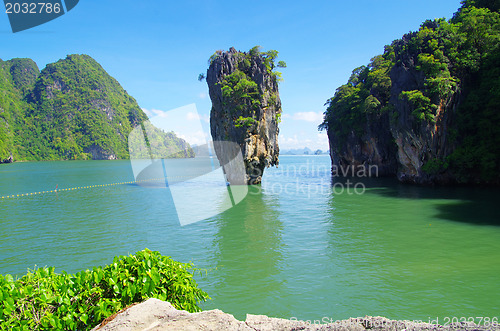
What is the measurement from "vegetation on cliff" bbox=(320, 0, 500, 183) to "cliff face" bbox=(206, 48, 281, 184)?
523 inches

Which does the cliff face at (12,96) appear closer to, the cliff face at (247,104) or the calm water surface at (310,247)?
the cliff face at (247,104)

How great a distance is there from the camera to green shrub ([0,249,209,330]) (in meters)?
4.20

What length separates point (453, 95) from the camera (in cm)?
2956

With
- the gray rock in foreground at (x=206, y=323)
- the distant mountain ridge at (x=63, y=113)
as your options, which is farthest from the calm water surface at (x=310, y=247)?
the distant mountain ridge at (x=63, y=113)

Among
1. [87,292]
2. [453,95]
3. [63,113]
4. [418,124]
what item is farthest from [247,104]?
[63,113]

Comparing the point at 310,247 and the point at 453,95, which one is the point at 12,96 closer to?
the point at 453,95

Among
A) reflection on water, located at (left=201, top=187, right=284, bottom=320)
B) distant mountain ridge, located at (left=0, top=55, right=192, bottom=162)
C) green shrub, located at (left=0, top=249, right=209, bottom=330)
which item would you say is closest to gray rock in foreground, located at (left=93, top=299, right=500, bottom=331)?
green shrub, located at (left=0, top=249, right=209, bottom=330)

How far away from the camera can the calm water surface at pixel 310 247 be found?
9.41 meters

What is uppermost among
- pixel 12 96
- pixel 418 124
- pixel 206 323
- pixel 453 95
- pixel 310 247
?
pixel 12 96

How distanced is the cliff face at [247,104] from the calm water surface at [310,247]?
32.0ft

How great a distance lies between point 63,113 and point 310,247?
162 metres

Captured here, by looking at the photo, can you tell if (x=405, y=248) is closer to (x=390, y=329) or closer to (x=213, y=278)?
(x=213, y=278)

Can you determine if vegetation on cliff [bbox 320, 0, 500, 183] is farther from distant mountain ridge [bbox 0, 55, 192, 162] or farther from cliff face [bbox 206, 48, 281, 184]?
distant mountain ridge [bbox 0, 55, 192, 162]

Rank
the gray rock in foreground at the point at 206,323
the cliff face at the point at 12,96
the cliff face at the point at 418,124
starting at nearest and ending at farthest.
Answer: the gray rock in foreground at the point at 206,323 → the cliff face at the point at 418,124 → the cliff face at the point at 12,96
